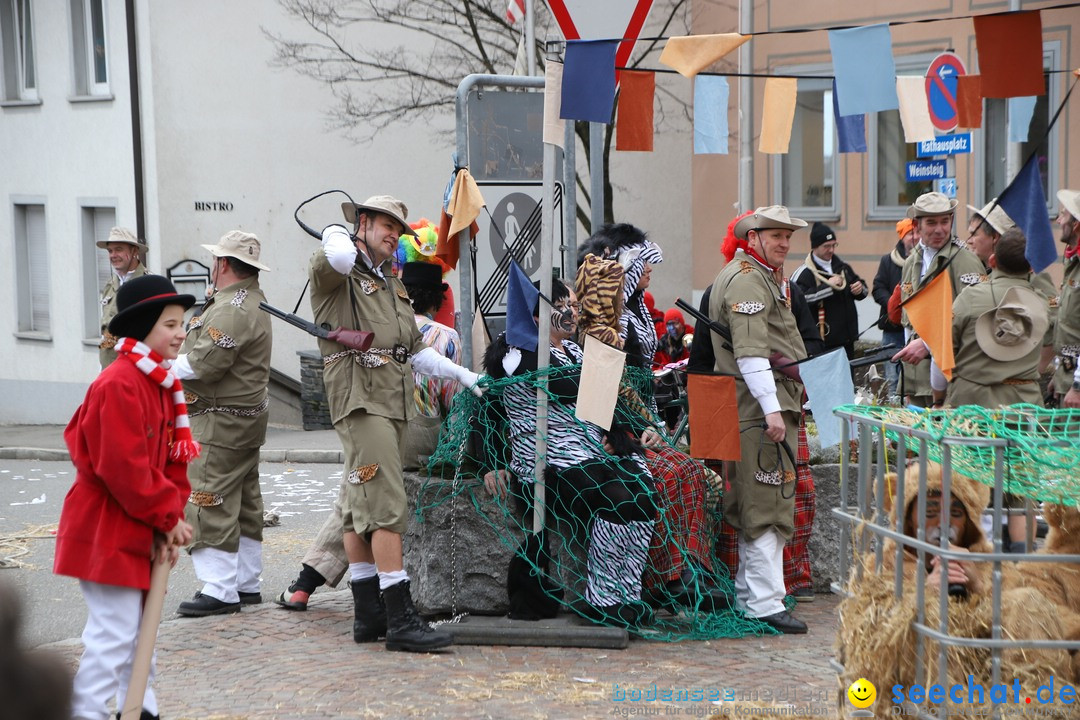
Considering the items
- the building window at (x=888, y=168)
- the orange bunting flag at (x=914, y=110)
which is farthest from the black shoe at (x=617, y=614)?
the building window at (x=888, y=168)

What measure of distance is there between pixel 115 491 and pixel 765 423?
327 centimetres

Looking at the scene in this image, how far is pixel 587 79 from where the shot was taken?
6.28 meters

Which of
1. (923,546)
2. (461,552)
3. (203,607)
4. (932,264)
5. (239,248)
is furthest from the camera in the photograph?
(932,264)

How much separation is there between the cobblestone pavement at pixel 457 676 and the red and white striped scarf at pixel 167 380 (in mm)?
1124

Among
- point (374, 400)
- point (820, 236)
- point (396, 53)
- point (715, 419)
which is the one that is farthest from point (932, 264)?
point (396, 53)

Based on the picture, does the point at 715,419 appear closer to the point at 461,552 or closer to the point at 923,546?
the point at 461,552

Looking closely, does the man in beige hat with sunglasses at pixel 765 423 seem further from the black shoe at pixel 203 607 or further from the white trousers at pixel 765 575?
the black shoe at pixel 203 607

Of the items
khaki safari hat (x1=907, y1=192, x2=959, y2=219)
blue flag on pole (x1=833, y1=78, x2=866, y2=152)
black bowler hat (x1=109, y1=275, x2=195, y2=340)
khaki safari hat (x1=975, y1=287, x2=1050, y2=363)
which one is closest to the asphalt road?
black bowler hat (x1=109, y1=275, x2=195, y2=340)

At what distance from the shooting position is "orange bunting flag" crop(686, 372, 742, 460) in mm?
6664

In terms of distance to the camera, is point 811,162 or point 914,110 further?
point 811,162

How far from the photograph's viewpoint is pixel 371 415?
20.8 ft

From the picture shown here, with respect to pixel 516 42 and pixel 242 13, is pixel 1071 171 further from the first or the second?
pixel 242 13

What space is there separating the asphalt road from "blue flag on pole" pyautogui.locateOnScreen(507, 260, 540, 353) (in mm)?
2290

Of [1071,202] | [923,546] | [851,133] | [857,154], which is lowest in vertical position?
[923,546]
